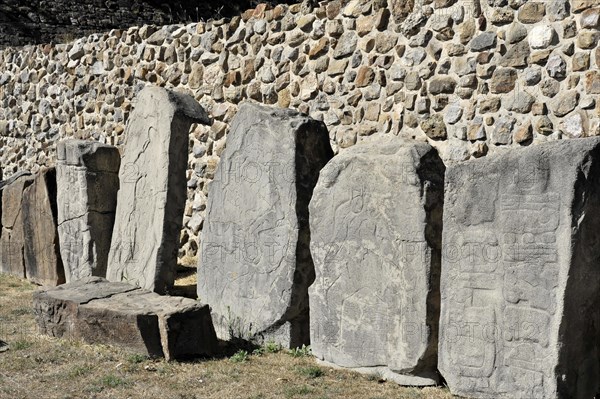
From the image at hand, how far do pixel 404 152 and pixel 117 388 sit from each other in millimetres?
2129

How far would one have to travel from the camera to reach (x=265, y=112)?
6008 millimetres

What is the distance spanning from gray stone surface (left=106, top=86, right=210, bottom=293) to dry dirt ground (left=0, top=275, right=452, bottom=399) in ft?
3.62

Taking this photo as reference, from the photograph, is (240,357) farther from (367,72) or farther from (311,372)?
(367,72)

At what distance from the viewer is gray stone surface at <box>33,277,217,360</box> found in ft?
18.0

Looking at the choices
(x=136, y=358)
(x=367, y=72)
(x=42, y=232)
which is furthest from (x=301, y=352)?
(x=42, y=232)

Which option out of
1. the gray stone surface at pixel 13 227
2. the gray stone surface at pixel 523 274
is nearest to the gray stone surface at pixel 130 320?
the gray stone surface at pixel 523 274

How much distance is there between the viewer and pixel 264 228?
5895 millimetres

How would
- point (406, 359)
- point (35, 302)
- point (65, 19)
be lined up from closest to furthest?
1. point (406, 359)
2. point (35, 302)
3. point (65, 19)

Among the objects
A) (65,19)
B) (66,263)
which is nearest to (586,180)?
(66,263)

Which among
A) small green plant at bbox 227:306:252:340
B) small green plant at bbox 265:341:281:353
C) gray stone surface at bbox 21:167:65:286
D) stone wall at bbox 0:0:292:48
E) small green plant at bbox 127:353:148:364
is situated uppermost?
stone wall at bbox 0:0:292:48

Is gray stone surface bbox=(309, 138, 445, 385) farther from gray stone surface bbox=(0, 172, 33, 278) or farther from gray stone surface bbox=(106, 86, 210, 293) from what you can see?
gray stone surface bbox=(0, 172, 33, 278)

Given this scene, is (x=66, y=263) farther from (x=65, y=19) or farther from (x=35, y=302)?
(x=65, y=19)

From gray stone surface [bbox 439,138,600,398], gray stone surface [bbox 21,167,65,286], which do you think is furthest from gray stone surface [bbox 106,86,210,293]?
gray stone surface [bbox 439,138,600,398]

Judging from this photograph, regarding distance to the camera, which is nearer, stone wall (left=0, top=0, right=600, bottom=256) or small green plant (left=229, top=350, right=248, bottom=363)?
small green plant (left=229, top=350, right=248, bottom=363)
